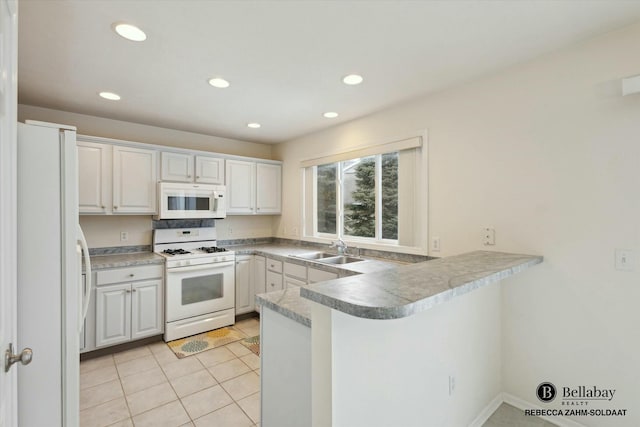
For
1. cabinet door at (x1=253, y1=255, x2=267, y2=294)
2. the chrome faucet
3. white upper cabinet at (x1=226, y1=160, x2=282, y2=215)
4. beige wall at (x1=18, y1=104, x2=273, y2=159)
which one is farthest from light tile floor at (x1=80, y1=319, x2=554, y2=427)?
beige wall at (x1=18, y1=104, x2=273, y2=159)

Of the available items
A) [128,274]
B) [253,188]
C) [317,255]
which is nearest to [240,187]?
[253,188]

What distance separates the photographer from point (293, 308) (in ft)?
4.78

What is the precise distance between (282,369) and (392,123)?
243 centimetres

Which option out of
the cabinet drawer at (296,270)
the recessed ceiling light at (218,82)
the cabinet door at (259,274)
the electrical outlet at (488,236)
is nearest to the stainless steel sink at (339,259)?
the cabinet drawer at (296,270)

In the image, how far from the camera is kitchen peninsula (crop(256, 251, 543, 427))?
115 centimetres

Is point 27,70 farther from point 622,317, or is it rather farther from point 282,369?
point 622,317

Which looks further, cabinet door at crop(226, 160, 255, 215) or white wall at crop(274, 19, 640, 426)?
cabinet door at crop(226, 160, 255, 215)

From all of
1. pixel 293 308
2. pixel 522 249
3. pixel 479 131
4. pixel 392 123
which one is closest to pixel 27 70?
pixel 293 308

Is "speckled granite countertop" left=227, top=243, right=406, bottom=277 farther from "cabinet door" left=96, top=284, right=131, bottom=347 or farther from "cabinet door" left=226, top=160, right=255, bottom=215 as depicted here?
"cabinet door" left=96, top=284, right=131, bottom=347

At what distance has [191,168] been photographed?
371cm

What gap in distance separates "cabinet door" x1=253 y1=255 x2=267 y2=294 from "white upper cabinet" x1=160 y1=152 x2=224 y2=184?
113 cm
